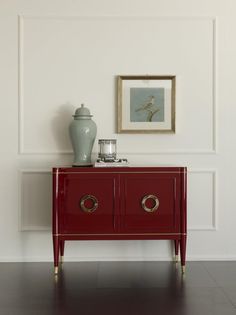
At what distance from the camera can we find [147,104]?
4.34m

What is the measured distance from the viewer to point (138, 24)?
435cm

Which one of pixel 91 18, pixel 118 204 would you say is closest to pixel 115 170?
pixel 118 204

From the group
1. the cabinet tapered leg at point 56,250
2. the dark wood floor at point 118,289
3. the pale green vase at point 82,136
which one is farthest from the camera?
the pale green vase at point 82,136

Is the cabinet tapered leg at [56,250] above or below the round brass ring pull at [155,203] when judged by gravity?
below

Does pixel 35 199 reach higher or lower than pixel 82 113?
lower

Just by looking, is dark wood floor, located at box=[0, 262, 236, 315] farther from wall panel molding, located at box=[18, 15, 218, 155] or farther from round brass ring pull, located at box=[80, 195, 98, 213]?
wall panel molding, located at box=[18, 15, 218, 155]

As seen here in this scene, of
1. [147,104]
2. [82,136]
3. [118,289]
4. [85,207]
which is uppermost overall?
[147,104]

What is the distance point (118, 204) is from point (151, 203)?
0.26 meters

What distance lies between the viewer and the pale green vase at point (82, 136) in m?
4.04

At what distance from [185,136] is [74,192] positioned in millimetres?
1148

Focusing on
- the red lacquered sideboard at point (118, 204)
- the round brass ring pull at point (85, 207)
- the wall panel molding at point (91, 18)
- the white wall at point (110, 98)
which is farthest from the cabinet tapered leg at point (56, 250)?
the wall panel molding at point (91, 18)

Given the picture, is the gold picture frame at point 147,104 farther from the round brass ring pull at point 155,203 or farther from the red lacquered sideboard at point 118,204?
the round brass ring pull at point 155,203

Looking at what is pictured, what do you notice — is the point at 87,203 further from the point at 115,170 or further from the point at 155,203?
the point at 155,203

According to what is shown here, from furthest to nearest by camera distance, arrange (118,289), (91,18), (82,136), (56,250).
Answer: (91,18), (82,136), (56,250), (118,289)
